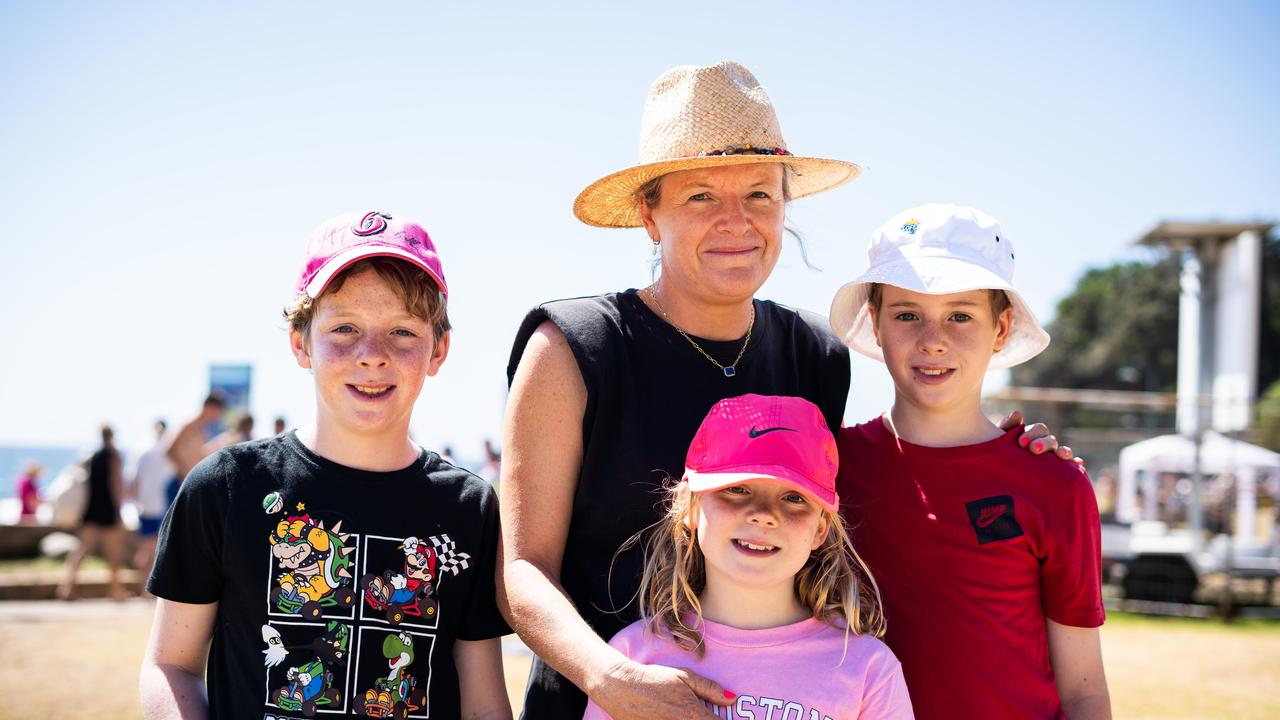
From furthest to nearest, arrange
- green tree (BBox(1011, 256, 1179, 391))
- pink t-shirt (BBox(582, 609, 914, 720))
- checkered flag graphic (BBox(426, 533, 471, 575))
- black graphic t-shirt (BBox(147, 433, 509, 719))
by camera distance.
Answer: green tree (BBox(1011, 256, 1179, 391))
checkered flag graphic (BBox(426, 533, 471, 575))
black graphic t-shirt (BBox(147, 433, 509, 719))
pink t-shirt (BBox(582, 609, 914, 720))

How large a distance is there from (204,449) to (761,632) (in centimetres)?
1029

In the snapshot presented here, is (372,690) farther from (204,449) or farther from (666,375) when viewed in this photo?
(204,449)

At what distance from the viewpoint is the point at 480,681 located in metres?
2.19

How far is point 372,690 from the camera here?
2.04 m

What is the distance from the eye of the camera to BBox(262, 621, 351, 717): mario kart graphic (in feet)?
6.54

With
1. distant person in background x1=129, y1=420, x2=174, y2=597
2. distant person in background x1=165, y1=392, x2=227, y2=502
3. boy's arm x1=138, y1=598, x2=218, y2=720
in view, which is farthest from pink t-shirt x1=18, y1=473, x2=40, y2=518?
boy's arm x1=138, y1=598, x2=218, y2=720

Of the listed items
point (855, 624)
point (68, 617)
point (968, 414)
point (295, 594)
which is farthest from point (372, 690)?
point (68, 617)

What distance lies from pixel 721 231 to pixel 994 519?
0.94m

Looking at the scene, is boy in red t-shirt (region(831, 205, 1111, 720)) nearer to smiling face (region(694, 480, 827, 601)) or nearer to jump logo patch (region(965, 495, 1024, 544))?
jump logo patch (region(965, 495, 1024, 544))

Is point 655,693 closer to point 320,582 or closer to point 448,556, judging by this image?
point 448,556

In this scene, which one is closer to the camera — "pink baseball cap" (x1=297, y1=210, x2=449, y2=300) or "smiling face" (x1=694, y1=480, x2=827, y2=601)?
"smiling face" (x1=694, y1=480, x2=827, y2=601)

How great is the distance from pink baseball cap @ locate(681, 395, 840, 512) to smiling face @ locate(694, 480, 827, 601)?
0.05 metres

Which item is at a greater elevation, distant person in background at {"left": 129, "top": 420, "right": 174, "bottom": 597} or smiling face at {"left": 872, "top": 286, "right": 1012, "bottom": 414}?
smiling face at {"left": 872, "top": 286, "right": 1012, "bottom": 414}

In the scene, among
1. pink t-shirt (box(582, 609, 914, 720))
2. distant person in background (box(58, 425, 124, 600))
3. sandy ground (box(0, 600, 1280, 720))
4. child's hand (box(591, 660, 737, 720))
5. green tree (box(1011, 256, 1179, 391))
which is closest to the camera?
child's hand (box(591, 660, 737, 720))
